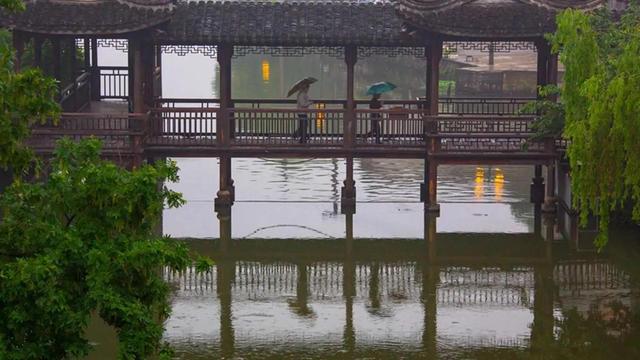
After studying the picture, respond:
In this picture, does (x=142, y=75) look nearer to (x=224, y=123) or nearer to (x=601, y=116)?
(x=224, y=123)

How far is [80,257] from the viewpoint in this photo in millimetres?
10406

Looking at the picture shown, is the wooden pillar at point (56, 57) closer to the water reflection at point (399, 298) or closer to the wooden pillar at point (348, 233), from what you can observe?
the water reflection at point (399, 298)

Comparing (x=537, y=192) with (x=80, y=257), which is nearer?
(x=80, y=257)

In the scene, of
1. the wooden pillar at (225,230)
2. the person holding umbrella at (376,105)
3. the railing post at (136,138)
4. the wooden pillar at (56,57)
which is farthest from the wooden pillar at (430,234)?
the wooden pillar at (56,57)

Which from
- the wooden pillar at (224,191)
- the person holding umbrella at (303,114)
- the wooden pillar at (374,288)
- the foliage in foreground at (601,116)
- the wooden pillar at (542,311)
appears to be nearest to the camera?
the foliage in foreground at (601,116)

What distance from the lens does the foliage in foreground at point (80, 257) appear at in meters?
10.1

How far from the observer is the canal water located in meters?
16.5

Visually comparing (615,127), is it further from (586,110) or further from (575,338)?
(575,338)

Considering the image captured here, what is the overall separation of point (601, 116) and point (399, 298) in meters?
4.46

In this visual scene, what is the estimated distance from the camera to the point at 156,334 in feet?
34.4

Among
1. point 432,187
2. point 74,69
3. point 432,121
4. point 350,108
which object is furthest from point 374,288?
point 74,69

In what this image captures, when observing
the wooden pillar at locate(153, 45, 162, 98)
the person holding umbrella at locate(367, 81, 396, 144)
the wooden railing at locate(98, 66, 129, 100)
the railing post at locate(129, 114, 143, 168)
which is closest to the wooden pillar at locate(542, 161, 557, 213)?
the person holding umbrella at locate(367, 81, 396, 144)

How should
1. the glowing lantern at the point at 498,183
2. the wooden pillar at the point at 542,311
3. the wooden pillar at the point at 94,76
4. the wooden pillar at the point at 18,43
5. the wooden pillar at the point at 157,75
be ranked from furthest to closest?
the wooden pillar at the point at 94,76 → the glowing lantern at the point at 498,183 → the wooden pillar at the point at 157,75 → the wooden pillar at the point at 18,43 → the wooden pillar at the point at 542,311

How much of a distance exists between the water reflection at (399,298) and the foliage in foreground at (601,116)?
1.86 m
